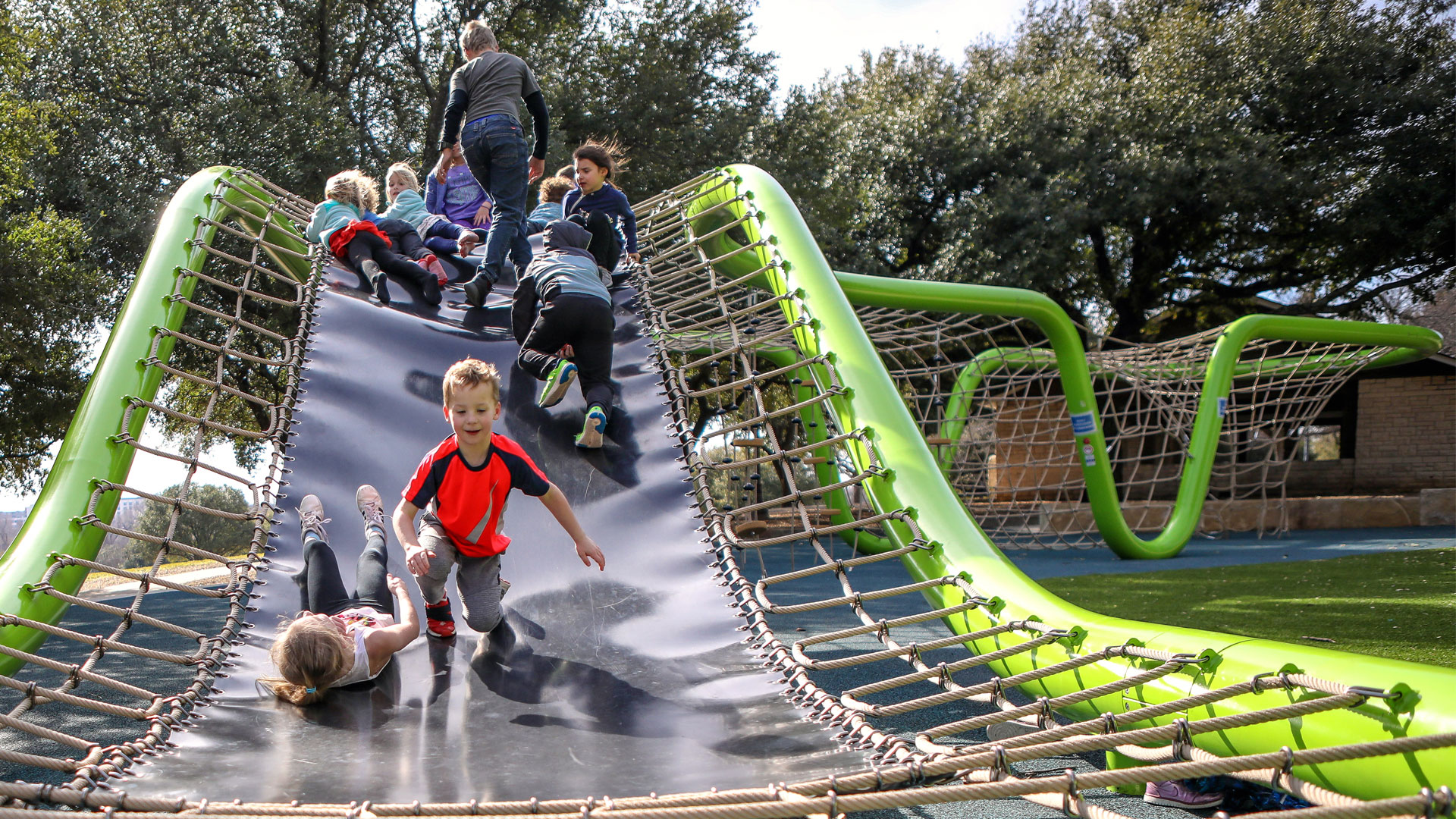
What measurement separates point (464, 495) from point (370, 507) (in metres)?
0.59

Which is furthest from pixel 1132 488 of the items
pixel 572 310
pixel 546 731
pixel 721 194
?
pixel 546 731

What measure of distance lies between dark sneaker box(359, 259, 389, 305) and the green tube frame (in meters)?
0.56

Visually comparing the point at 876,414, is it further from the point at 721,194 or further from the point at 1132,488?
the point at 1132,488

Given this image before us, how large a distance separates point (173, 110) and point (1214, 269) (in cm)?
1481

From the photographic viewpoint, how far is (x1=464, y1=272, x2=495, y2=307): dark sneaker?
15.5 feet

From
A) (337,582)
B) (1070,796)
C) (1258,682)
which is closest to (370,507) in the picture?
(337,582)

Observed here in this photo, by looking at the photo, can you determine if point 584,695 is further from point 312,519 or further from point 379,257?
point 379,257

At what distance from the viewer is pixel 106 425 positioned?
3074 millimetres

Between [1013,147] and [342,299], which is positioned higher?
[1013,147]

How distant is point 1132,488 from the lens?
1573 centimetres

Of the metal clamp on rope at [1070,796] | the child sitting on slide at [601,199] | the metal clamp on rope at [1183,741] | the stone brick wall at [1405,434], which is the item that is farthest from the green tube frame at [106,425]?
the stone brick wall at [1405,434]

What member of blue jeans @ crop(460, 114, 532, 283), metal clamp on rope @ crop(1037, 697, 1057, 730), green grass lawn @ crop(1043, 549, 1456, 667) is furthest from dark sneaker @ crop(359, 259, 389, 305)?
green grass lawn @ crop(1043, 549, 1456, 667)

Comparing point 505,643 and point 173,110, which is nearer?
point 505,643

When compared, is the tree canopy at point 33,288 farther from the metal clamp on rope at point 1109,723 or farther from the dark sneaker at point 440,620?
the metal clamp on rope at point 1109,723
